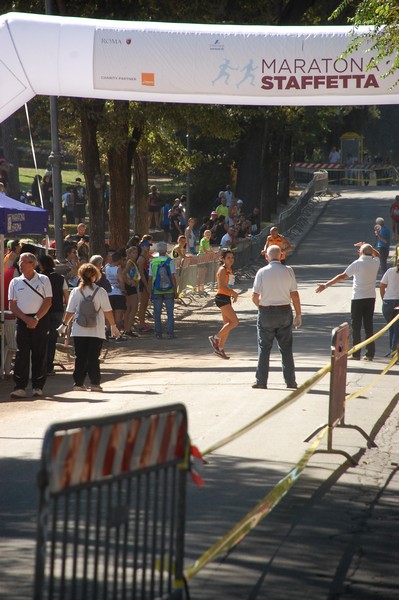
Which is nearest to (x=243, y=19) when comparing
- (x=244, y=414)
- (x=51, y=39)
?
(x=51, y=39)

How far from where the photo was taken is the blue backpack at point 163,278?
20953 mm

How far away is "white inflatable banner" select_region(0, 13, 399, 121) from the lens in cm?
1457

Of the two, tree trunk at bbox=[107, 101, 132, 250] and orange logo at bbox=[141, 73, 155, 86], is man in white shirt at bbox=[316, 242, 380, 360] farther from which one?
tree trunk at bbox=[107, 101, 132, 250]

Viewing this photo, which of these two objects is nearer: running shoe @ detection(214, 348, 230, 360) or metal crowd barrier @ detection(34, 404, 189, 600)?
metal crowd barrier @ detection(34, 404, 189, 600)

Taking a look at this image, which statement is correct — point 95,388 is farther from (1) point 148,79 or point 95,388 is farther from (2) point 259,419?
(2) point 259,419

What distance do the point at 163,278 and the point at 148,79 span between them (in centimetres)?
671

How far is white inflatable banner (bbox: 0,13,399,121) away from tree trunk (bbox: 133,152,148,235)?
1816cm

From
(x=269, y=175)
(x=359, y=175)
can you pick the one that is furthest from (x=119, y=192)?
(x=359, y=175)

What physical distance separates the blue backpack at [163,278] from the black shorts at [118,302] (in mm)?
740

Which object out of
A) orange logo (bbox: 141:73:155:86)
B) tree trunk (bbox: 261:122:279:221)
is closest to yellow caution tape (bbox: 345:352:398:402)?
orange logo (bbox: 141:73:155:86)

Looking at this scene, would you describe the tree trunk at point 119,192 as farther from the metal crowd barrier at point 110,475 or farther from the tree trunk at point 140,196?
the metal crowd barrier at point 110,475

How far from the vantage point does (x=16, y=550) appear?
7223mm

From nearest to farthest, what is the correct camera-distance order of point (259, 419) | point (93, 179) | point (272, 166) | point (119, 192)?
point (259, 419), point (93, 179), point (119, 192), point (272, 166)

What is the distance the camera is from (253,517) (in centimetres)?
758
